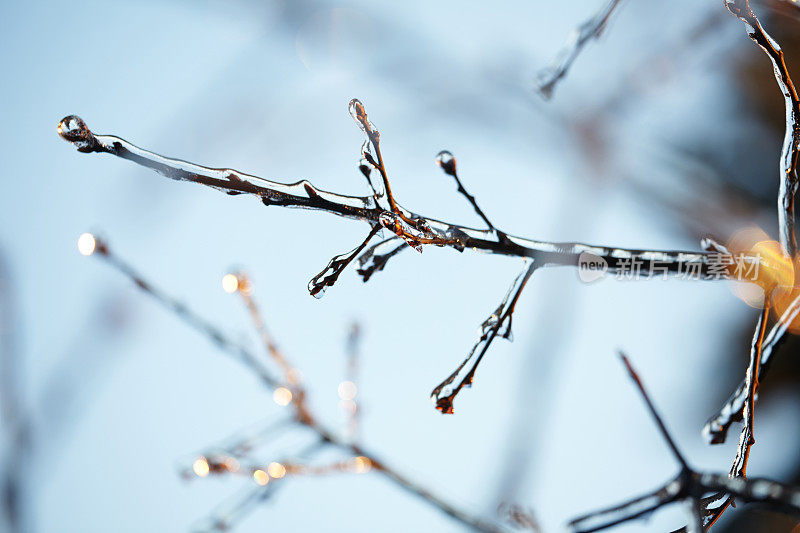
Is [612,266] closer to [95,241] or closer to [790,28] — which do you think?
[95,241]

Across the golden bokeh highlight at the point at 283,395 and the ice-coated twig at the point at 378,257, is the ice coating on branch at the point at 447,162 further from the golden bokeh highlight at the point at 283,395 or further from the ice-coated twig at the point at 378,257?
the golden bokeh highlight at the point at 283,395

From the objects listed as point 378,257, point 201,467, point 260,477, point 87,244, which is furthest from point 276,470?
point 378,257

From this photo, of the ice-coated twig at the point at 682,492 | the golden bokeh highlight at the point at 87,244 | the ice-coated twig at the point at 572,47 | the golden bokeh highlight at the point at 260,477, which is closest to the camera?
the ice-coated twig at the point at 682,492

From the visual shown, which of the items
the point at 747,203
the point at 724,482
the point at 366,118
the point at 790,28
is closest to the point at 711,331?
the point at 747,203

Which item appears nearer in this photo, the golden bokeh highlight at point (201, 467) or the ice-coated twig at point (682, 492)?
the ice-coated twig at point (682, 492)

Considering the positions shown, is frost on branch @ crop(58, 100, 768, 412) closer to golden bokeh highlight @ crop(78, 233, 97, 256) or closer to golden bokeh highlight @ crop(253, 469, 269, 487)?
golden bokeh highlight @ crop(78, 233, 97, 256)

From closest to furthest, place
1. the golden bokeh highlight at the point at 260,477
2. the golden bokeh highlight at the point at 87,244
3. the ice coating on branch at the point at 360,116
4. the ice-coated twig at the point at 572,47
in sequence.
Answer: the ice coating on branch at the point at 360,116
the ice-coated twig at the point at 572,47
the golden bokeh highlight at the point at 87,244
the golden bokeh highlight at the point at 260,477

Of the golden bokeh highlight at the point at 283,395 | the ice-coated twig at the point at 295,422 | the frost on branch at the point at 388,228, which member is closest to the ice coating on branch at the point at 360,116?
the frost on branch at the point at 388,228
